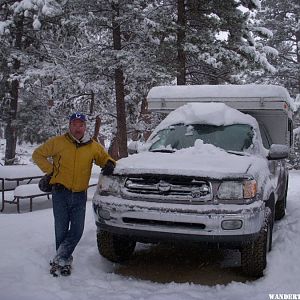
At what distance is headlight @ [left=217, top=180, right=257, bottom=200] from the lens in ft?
15.9

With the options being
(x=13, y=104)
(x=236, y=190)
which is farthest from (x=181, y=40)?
(x=236, y=190)

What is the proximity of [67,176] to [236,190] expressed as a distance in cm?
193

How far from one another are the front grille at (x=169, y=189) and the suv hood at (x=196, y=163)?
3.6 inches

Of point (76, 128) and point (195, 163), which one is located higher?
point (76, 128)

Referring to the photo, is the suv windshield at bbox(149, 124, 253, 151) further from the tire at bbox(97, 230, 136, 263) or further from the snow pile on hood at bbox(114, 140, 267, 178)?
the tire at bbox(97, 230, 136, 263)

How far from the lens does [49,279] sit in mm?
4914

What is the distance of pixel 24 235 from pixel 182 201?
2.91 m

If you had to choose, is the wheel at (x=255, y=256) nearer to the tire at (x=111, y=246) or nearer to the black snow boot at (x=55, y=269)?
the tire at (x=111, y=246)

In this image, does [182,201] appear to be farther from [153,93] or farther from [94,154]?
[153,93]

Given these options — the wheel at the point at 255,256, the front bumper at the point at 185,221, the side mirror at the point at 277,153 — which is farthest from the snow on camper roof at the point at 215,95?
the wheel at the point at 255,256

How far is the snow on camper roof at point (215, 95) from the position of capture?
23.6ft

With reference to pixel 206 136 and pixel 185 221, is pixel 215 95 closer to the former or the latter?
pixel 206 136

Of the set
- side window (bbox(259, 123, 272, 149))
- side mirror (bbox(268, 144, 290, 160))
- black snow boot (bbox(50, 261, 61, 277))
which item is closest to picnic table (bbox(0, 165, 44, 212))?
black snow boot (bbox(50, 261, 61, 277))

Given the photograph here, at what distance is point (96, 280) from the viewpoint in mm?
5051
